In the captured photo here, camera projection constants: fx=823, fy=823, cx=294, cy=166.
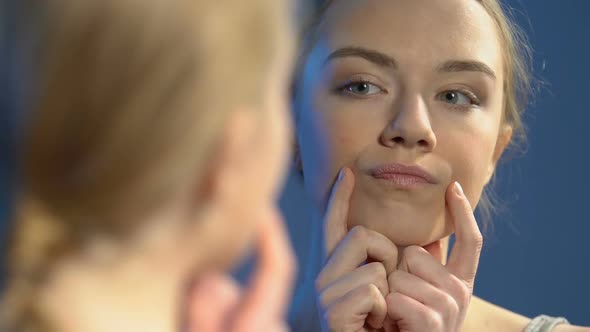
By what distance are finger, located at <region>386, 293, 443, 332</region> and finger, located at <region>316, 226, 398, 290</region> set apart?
0.06 m

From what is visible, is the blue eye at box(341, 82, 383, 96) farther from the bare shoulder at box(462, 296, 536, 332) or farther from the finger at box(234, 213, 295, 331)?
the finger at box(234, 213, 295, 331)

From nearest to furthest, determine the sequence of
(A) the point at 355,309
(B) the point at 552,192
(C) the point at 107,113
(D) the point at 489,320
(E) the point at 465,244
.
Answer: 1. (C) the point at 107,113
2. (A) the point at 355,309
3. (E) the point at 465,244
4. (D) the point at 489,320
5. (B) the point at 552,192

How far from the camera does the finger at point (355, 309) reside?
114 centimetres

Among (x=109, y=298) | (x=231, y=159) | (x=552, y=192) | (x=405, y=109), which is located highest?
(x=552, y=192)

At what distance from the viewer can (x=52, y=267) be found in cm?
48

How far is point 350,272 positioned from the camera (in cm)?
119

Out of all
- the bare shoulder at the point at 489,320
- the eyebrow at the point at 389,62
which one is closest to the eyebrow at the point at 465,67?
the eyebrow at the point at 389,62

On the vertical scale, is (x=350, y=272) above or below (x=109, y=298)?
above

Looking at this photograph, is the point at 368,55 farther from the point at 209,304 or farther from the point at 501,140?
the point at 209,304

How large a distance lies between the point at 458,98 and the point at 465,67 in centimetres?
5

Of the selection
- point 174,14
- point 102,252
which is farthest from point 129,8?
point 102,252

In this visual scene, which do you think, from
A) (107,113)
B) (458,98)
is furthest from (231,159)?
(458,98)

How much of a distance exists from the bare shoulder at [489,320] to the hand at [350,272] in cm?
23

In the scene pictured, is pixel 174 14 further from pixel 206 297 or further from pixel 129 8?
pixel 206 297
